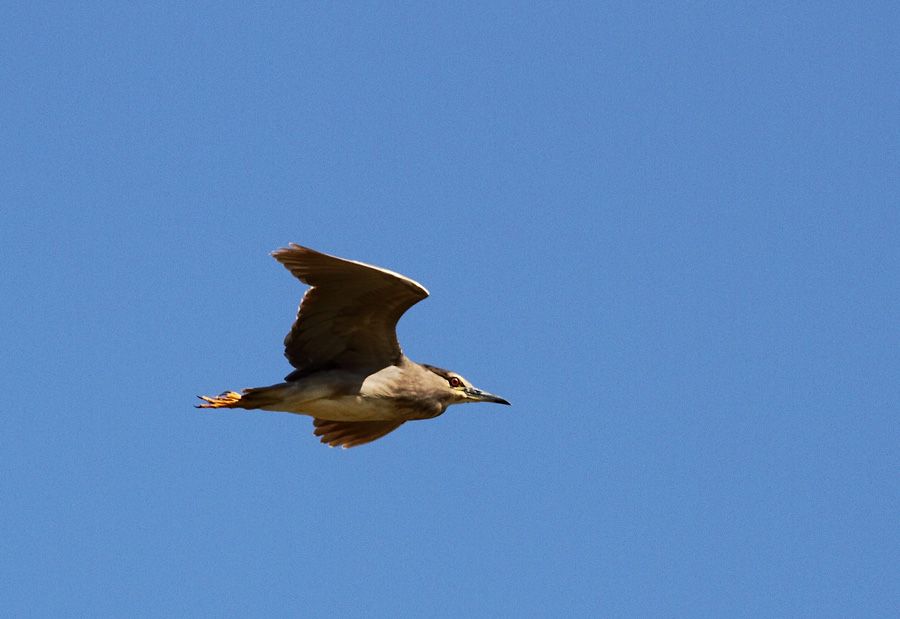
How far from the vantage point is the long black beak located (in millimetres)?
16906

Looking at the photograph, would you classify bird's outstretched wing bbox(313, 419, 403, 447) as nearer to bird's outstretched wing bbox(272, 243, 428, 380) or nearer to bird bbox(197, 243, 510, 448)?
bird bbox(197, 243, 510, 448)

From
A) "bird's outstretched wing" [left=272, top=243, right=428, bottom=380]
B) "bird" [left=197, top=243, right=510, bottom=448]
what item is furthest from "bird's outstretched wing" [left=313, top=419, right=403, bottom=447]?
"bird's outstretched wing" [left=272, top=243, right=428, bottom=380]

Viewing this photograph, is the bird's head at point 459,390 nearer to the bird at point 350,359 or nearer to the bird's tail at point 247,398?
the bird at point 350,359

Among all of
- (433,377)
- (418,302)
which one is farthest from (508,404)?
(418,302)

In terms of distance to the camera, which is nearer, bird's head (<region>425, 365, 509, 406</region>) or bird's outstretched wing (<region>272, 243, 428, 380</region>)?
bird's outstretched wing (<region>272, 243, 428, 380</region>)

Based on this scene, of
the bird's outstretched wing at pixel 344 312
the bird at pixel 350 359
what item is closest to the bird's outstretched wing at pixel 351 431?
the bird at pixel 350 359

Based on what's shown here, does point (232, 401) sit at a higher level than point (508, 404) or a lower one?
lower

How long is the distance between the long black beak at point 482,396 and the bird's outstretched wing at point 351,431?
2.92 ft

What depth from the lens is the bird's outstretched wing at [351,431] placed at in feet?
56.7

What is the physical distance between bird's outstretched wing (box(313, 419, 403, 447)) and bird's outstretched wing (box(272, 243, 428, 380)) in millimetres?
1454

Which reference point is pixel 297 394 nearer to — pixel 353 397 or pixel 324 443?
pixel 353 397

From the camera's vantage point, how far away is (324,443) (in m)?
17.4

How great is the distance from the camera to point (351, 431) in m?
17.4

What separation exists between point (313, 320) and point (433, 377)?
5.24 feet
